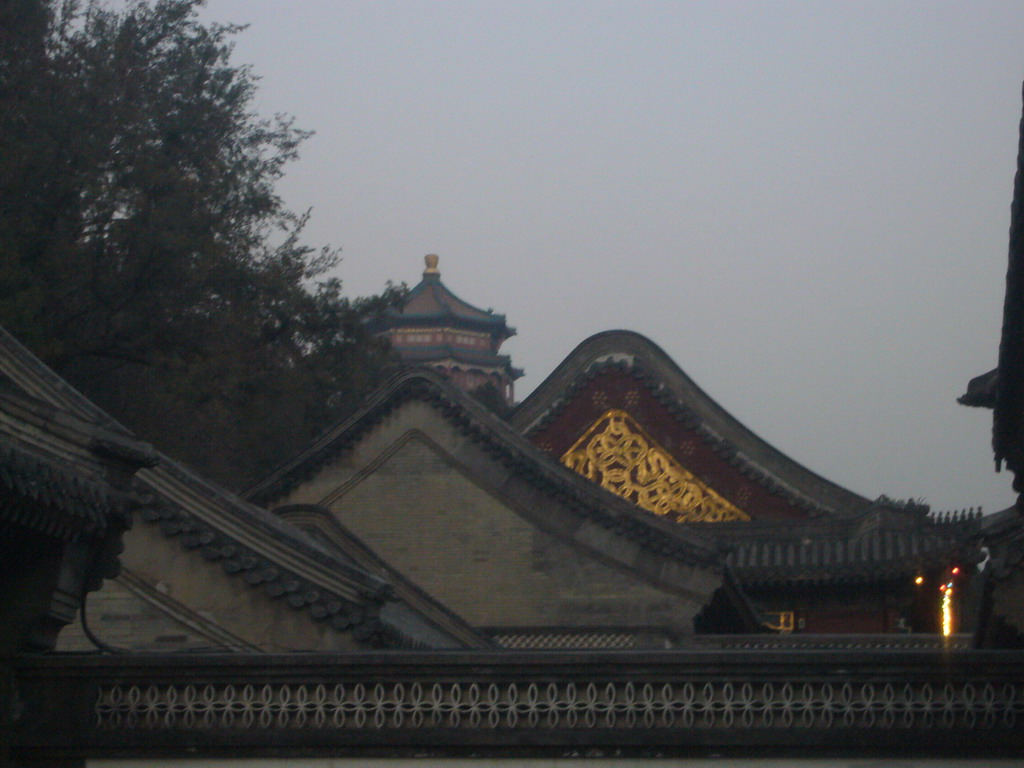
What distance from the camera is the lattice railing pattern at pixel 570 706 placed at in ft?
24.0

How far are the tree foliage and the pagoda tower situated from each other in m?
47.2

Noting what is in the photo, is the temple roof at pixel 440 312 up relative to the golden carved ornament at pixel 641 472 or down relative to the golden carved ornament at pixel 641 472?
up

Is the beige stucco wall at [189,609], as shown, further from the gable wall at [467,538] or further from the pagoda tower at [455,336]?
the pagoda tower at [455,336]

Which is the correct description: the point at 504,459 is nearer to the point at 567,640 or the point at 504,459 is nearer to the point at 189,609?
the point at 567,640

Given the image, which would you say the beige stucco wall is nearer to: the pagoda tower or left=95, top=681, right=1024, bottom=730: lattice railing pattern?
left=95, top=681, right=1024, bottom=730: lattice railing pattern

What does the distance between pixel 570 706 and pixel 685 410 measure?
65.7 ft

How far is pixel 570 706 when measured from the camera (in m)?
7.44

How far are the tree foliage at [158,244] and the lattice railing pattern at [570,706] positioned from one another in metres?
12.9

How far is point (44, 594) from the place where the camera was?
8.07 meters

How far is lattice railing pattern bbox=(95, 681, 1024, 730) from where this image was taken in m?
7.32

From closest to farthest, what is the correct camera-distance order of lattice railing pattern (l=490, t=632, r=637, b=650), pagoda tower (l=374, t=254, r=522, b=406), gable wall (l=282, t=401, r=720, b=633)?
lattice railing pattern (l=490, t=632, r=637, b=650) → gable wall (l=282, t=401, r=720, b=633) → pagoda tower (l=374, t=254, r=522, b=406)

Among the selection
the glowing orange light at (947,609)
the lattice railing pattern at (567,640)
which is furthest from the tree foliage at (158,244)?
the glowing orange light at (947,609)

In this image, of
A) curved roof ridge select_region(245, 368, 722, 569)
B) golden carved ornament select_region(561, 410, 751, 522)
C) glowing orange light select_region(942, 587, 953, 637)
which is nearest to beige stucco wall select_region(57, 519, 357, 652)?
curved roof ridge select_region(245, 368, 722, 569)

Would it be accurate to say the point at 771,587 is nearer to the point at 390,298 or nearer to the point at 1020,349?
the point at 390,298
